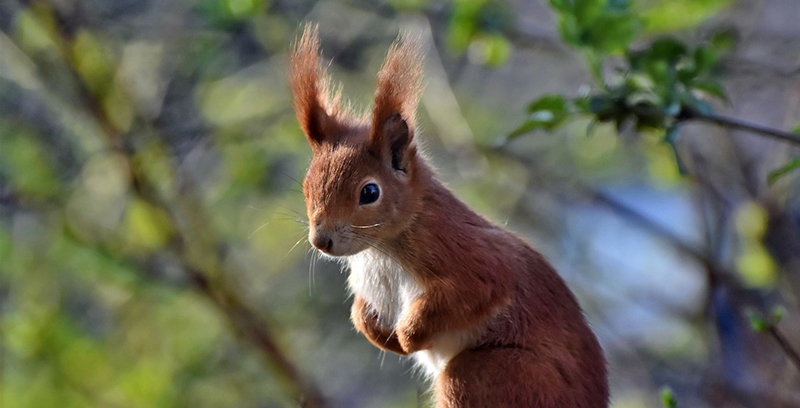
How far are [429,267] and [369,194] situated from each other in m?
0.12

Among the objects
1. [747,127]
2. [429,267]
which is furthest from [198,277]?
[747,127]

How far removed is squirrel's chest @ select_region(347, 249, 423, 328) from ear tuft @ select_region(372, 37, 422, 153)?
0.54ft

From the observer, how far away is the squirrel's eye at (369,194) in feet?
3.48

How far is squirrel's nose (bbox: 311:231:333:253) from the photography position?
1.00 m

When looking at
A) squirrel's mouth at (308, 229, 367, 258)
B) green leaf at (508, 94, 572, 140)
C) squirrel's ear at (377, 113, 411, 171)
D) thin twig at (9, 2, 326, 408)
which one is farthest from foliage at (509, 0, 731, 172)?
thin twig at (9, 2, 326, 408)

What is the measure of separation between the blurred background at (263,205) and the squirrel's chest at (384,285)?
0.89 metres

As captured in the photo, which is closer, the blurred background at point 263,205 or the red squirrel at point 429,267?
the red squirrel at point 429,267

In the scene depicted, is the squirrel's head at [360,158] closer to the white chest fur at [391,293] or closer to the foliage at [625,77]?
the white chest fur at [391,293]

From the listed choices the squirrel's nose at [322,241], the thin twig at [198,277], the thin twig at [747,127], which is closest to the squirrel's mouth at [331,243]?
the squirrel's nose at [322,241]

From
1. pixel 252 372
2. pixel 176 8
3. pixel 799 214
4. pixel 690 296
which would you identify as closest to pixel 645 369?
pixel 690 296

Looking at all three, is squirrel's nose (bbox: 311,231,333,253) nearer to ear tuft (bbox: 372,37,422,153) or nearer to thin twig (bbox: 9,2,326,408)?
ear tuft (bbox: 372,37,422,153)

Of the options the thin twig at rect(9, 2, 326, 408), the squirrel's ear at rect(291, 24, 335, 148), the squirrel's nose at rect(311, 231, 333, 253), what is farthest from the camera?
the thin twig at rect(9, 2, 326, 408)

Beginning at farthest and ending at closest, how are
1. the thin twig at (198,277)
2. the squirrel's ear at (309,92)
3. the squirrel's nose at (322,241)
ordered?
the thin twig at (198,277) < the squirrel's ear at (309,92) < the squirrel's nose at (322,241)

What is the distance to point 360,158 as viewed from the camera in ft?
3.51
